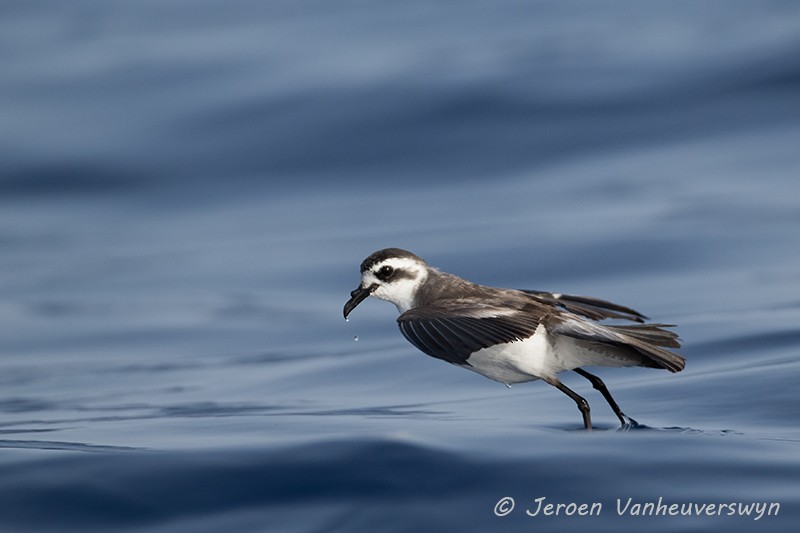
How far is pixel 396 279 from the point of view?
980cm

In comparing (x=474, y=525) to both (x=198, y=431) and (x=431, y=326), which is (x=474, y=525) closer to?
(x=431, y=326)

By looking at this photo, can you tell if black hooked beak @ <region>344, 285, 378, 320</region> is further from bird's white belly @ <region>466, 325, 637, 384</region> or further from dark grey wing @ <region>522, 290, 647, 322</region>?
bird's white belly @ <region>466, 325, 637, 384</region>

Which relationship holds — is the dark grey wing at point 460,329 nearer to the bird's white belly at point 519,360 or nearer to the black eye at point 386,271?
the bird's white belly at point 519,360

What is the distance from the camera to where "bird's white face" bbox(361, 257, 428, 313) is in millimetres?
9773

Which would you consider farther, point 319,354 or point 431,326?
point 319,354

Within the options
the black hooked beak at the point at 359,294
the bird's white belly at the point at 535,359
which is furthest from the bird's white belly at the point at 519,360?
the black hooked beak at the point at 359,294

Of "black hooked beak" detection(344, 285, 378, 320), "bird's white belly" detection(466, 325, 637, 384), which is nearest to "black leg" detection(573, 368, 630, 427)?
"bird's white belly" detection(466, 325, 637, 384)

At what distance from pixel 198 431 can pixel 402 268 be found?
6.09 ft

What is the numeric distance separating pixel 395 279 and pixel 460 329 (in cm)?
147

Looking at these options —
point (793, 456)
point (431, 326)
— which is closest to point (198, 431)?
point (431, 326)

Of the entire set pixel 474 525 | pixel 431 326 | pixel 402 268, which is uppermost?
pixel 402 268

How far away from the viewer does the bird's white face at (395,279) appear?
9.77m

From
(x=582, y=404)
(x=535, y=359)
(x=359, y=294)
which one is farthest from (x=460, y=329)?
(x=359, y=294)

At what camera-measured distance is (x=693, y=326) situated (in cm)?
1274
